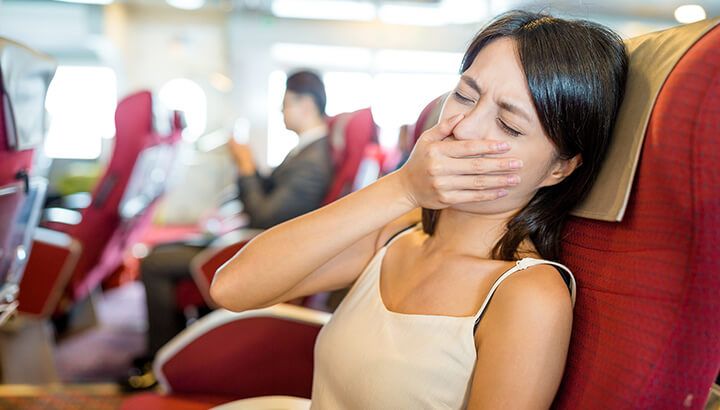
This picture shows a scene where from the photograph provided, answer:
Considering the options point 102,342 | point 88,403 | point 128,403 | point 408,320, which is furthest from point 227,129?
point 408,320

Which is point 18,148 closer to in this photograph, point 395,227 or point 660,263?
point 395,227

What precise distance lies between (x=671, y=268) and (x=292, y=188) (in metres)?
2.01

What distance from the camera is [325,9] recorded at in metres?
7.09

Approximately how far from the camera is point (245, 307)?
92 centimetres

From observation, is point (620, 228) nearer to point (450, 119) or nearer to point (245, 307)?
point (450, 119)

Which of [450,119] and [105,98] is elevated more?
[450,119]

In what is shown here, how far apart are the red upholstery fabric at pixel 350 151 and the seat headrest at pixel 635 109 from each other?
5.85 feet

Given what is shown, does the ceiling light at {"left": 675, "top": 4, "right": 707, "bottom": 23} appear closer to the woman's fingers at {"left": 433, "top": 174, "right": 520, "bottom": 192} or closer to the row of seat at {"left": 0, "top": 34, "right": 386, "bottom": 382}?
the woman's fingers at {"left": 433, "top": 174, "right": 520, "bottom": 192}

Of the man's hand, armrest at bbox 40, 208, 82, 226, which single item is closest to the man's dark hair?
the man's hand

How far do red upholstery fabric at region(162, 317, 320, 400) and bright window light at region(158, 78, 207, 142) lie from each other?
6.22 m

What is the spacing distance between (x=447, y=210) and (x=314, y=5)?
6.47 metres

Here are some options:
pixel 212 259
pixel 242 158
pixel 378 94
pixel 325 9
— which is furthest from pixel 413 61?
pixel 212 259

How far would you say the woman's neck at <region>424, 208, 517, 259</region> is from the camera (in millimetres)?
878

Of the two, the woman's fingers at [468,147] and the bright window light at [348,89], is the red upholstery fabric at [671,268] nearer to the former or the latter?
the woman's fingers at [468,147]
